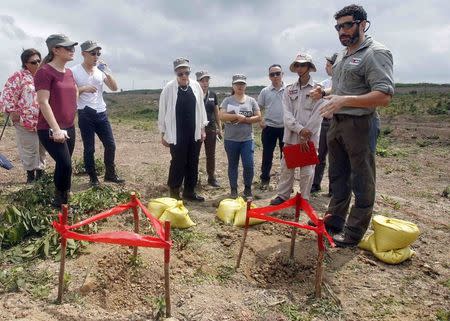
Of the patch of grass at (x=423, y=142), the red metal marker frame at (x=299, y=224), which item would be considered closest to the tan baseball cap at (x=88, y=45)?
the red metal marker frame at (x=299, y=224)

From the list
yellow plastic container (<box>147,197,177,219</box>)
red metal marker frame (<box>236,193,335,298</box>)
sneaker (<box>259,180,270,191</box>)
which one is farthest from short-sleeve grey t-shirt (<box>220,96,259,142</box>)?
red metal marker frame (<box>236,193,335,298</box>)

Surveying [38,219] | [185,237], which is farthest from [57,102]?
[185,237]

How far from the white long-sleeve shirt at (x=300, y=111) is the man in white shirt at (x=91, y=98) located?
2.35 metres

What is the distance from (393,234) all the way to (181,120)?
2623 mm

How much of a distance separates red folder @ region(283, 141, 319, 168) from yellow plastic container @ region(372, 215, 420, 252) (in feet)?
3.08

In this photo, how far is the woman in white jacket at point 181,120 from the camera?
486 centimetres

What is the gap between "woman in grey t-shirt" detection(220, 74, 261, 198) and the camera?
17.6ft

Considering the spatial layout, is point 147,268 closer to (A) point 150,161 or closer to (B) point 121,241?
(B) point 121,241

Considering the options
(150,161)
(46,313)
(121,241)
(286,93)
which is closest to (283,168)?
(286,93)

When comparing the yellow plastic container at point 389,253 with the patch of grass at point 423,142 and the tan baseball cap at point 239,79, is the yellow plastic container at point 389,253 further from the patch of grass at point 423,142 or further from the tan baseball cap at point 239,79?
the patch of grass at point 423,142

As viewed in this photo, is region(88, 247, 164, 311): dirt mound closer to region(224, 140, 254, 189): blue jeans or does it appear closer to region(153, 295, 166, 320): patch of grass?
region(153, 295, 166, 320): patch of grass

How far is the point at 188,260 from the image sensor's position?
147 inches

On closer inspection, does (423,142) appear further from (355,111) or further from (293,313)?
(293,313)

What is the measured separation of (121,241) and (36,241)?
150 centimetres
